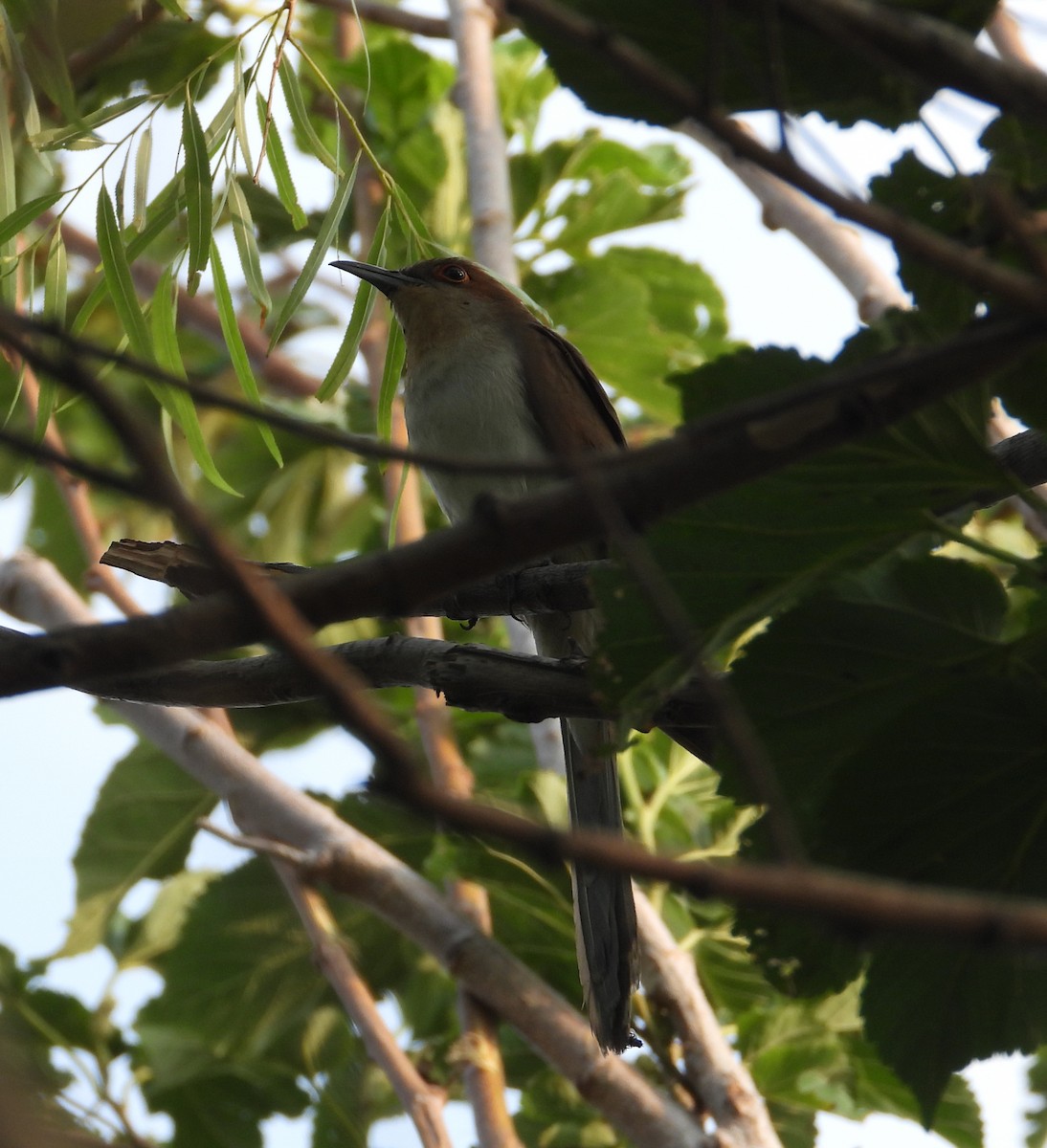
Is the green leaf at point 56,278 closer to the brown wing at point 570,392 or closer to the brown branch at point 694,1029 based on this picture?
the brown wing at point 570,392

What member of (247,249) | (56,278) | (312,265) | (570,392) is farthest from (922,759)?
(570,392)

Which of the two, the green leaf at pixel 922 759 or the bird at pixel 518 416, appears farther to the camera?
the bird at pixel 518 416

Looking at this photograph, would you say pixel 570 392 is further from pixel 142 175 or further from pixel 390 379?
pixel 142 175

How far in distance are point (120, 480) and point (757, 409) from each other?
54 cm

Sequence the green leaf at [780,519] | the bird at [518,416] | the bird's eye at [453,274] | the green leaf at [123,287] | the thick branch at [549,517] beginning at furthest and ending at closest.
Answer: the bird's eye at [453,274], the bird at [518,416], the green leaf at [123,287], the green leaf at [780,519], the thick branch at [549,517]

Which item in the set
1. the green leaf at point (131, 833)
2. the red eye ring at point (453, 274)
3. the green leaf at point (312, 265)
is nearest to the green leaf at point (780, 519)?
the green leaf at point (312, 265)

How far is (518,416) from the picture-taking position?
464cm

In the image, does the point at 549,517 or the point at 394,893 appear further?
the point at 394,893

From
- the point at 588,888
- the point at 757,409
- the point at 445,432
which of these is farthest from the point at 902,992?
the point at 445,432

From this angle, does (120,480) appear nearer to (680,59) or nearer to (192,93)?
(680,59)

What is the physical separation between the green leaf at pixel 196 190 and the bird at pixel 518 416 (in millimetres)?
1046

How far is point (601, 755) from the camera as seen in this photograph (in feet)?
6.77

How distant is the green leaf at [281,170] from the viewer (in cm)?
320

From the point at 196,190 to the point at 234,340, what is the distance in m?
0.36
